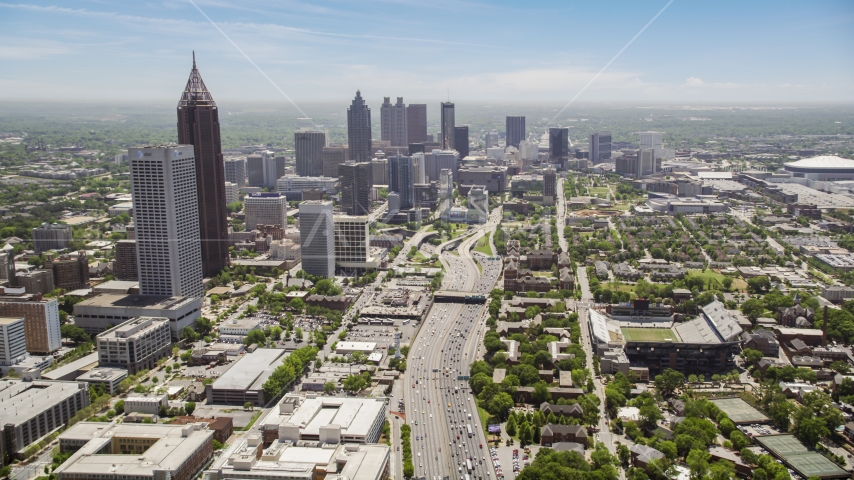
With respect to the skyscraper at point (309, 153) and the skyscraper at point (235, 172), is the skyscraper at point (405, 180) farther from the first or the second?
the skyscraper at point (235, 172)

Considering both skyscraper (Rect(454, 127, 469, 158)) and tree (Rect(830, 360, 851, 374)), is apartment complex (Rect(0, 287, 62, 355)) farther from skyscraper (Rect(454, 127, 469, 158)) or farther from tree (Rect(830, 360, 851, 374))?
skyscraper (Rect(454, 127, 469, 158))

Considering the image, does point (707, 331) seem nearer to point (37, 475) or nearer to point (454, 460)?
point (454, 460)

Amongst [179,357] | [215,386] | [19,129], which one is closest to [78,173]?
[19,129]

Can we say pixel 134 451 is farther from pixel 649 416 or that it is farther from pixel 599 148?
pixel 599 148

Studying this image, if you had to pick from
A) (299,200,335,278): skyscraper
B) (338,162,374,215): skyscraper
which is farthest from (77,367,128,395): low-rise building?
(338,162,374,215): skyscraper

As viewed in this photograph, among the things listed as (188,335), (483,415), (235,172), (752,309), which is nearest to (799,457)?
(483,415)

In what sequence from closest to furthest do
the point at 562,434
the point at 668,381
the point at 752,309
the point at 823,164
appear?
the point at 562,434, the point at 668,381, the point at 752,309, the point at 823,164
